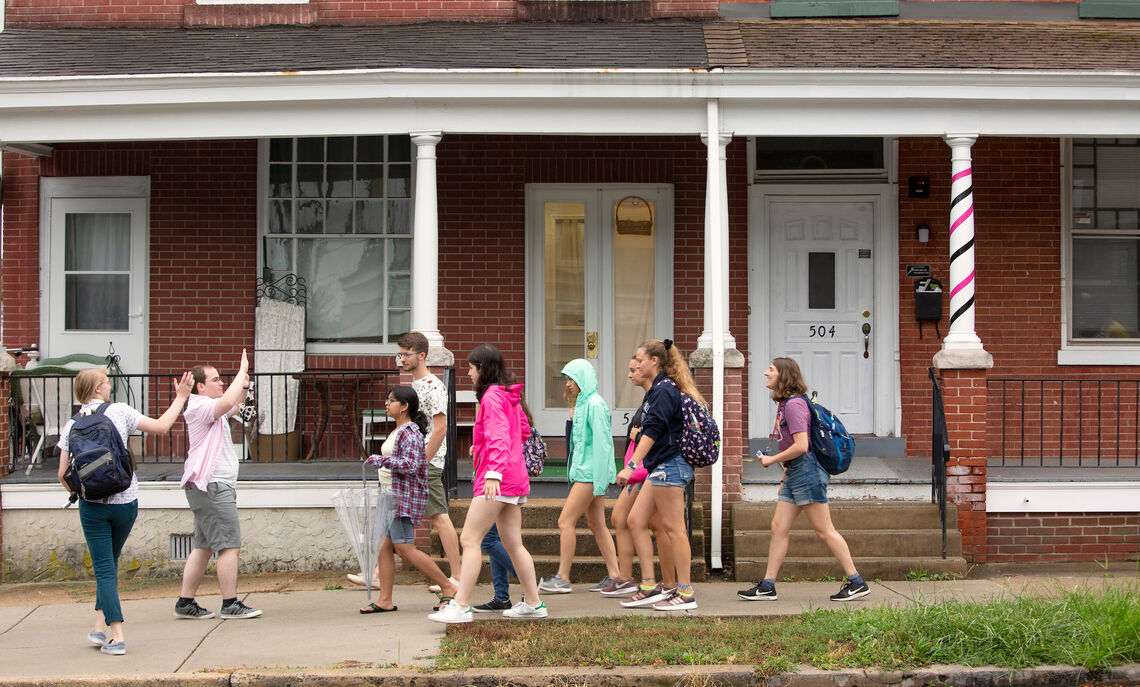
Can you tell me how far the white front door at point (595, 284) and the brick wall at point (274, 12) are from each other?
1.76m

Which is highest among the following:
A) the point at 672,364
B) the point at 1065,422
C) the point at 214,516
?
the point at 672,364

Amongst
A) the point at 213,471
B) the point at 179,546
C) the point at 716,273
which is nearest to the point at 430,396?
the point at 213,471

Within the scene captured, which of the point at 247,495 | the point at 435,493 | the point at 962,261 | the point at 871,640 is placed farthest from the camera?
the point at 247,495

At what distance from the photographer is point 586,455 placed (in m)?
7.37

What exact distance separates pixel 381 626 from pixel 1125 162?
7985 millimetres

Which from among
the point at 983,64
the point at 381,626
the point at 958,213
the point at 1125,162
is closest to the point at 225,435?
the point at 381,626

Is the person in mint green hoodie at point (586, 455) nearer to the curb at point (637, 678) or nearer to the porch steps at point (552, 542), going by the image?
the porch steps at point (552, 542)

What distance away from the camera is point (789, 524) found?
288 inches

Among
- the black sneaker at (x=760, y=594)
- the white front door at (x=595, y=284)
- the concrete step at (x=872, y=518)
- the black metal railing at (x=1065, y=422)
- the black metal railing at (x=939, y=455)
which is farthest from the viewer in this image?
the white front door at (x=595, y=284)

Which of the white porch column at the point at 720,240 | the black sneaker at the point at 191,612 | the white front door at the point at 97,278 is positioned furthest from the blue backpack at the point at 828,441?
the white front door at the point at 97,278

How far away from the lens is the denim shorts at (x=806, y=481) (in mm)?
7215

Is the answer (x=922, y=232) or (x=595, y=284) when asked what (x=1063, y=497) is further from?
(x=595, y=284)

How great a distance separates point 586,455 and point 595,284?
11.3ft

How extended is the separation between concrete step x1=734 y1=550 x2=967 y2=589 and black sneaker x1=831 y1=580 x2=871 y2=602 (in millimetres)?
841
